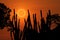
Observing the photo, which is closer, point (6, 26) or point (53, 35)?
point (53, 35)

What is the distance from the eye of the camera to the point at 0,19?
2122 centimetres

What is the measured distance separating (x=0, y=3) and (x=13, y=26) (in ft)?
8.89

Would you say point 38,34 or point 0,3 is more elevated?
point 0,3

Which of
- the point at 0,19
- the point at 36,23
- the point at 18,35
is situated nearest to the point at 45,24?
the point at 36,23

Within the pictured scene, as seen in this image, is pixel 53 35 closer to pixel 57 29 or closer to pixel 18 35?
pixel 57 29

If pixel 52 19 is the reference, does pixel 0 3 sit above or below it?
above

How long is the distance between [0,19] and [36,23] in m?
3.41

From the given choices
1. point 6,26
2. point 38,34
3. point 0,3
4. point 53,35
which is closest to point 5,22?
point 6,26

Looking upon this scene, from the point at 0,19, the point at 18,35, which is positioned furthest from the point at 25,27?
the point at 0,19

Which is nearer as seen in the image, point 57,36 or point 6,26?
point 57,36

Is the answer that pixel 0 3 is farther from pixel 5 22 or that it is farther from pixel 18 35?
pixel 18 35

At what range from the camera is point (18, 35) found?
21.6 meters

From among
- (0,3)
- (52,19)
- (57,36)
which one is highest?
(0,3)

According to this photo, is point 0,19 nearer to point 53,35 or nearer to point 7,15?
point 7,15
